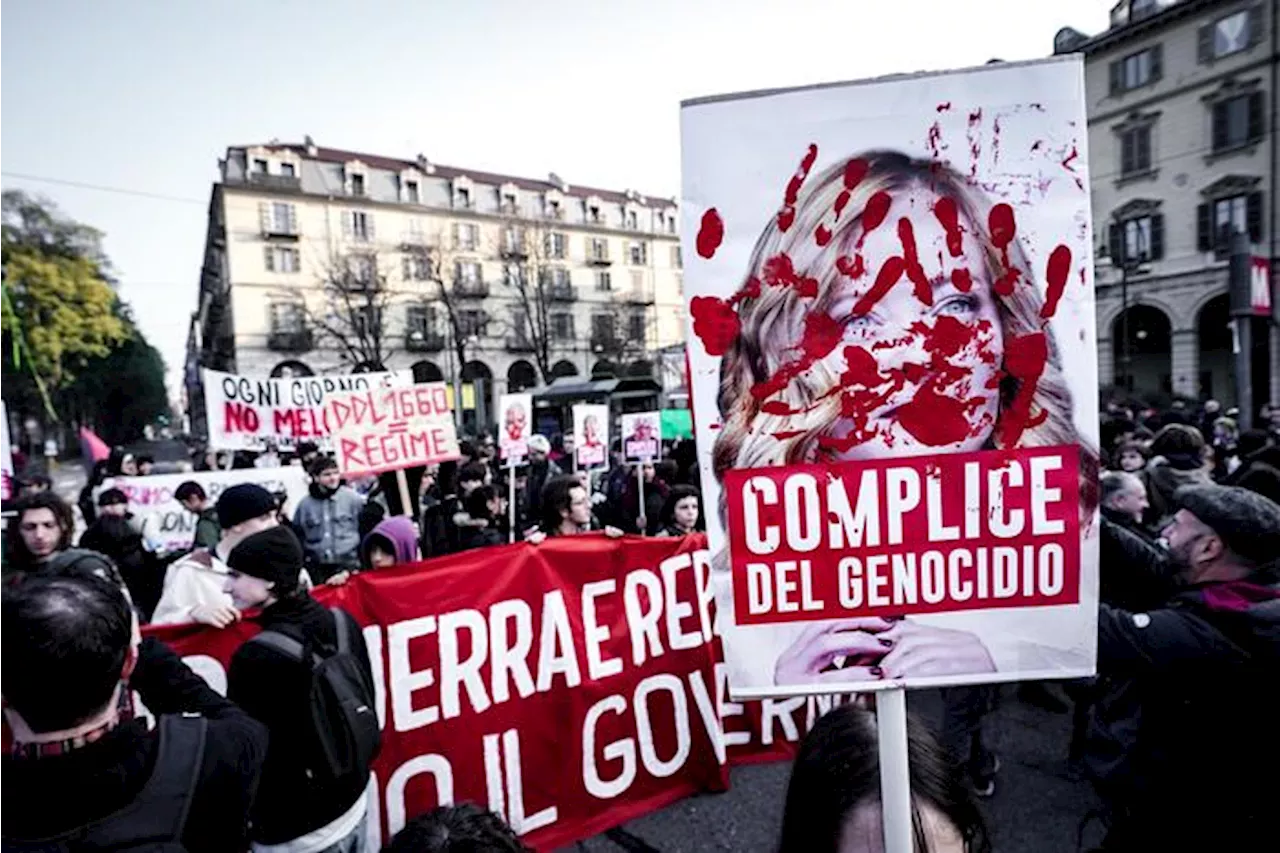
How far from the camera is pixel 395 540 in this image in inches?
165

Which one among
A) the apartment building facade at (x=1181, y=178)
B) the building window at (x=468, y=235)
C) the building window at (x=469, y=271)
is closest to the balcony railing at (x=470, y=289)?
the building window at (x=469, y=271)

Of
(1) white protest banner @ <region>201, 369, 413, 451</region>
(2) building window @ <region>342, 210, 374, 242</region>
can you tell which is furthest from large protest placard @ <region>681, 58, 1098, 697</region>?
(2) building window @ <region>342, 210, 374, 242</region>

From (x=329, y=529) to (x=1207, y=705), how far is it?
580cm

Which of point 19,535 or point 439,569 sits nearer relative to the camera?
point 439,569

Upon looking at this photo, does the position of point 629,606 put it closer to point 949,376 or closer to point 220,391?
point 949,376

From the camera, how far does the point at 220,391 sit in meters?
8.48

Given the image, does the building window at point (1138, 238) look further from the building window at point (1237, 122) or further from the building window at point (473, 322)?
the building window at point (473, 322)

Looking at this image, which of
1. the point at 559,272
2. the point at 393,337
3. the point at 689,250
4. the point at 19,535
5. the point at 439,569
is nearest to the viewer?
the point at 689,250

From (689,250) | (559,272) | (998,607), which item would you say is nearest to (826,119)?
(689,250)

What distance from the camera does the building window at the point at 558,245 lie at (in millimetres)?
51250

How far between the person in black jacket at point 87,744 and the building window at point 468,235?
50238 mm

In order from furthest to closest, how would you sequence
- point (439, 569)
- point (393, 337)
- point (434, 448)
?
point (393, 337)
point (434, 448)
point (439, 569)

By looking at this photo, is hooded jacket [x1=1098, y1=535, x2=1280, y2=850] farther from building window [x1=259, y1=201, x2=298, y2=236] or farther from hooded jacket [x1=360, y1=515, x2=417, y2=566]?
building window [x1=259, y1=201, x2=298, y2=236]

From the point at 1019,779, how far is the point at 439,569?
3194 millimetres
